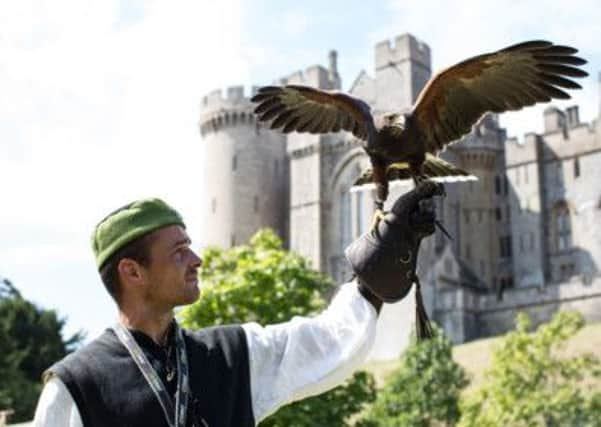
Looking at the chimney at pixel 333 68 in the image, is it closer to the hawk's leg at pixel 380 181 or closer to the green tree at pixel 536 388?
the green tree at pixel 536 388

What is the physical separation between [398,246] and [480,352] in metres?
41.4

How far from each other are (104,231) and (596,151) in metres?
54.3

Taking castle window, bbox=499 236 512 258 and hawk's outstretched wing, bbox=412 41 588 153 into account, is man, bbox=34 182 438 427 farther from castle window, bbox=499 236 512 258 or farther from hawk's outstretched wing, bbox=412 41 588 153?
castle window, bbox=499 236 512 258

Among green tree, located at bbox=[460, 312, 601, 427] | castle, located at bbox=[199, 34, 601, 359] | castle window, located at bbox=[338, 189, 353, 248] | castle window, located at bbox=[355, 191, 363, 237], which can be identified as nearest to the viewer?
green tree, located at bbox=[460, 312, 601, 427]

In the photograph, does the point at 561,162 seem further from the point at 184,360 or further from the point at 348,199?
the point at 184,360

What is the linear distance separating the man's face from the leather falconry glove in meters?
0.51

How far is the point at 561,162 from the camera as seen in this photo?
185 feet

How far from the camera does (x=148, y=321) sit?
3387 millimetres

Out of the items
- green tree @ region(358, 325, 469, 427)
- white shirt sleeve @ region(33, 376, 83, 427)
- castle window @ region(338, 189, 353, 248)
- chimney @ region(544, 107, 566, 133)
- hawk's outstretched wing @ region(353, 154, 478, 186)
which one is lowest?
green tree @ region(358, 325, 469, 427)

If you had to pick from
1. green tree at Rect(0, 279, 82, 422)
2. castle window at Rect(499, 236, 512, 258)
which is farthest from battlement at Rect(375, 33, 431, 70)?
green tree at Rect(0, 279, 82, 422)

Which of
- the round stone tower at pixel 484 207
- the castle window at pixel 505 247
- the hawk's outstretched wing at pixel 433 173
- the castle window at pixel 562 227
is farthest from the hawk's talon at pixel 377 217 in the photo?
the castle window at pixel 505 247

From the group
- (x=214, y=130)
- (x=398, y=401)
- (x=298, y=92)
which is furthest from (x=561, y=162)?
(x=298, y=92)

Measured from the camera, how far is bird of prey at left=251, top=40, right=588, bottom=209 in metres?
3.83

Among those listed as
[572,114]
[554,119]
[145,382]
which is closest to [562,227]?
[554,119]
